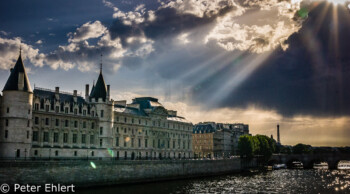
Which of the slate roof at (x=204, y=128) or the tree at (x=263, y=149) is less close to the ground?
the slate roof at (x=204, y=128)

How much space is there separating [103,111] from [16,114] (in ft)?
78.3

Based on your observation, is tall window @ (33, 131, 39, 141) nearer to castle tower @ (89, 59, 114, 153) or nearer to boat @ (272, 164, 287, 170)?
castle tower @ (89, 59, 114, 153)

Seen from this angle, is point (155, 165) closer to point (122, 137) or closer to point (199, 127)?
point (122, 137)

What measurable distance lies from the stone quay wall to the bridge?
6591 cm

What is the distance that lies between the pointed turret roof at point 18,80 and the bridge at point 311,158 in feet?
385

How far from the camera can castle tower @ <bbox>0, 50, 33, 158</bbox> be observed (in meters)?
64.7

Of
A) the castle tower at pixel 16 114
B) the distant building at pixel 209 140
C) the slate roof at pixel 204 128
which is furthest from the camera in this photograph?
the slate roof at pixel 204 128

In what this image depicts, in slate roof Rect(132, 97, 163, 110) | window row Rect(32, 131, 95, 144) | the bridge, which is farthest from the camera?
the bridge

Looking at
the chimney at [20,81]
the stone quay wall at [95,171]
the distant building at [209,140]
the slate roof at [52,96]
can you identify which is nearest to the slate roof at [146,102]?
the stone quay wall at [95,171]

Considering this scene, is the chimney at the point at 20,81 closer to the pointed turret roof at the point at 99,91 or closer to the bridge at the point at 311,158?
the pointed turret roof at the point at 99,91

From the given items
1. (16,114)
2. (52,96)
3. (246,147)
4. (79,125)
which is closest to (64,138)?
(79,125)

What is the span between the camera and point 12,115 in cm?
6519

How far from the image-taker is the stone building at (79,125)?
65750 mm

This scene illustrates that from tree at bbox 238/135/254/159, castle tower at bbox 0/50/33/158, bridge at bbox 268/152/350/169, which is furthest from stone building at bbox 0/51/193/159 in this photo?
bridge at bbox 268/152/350/169
